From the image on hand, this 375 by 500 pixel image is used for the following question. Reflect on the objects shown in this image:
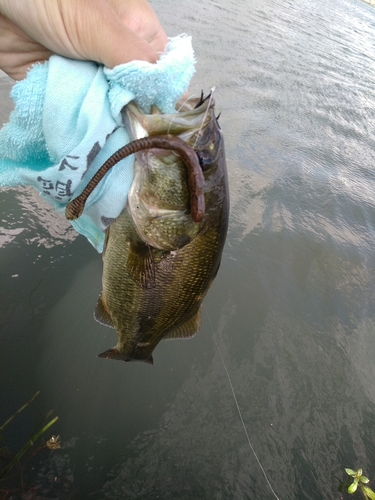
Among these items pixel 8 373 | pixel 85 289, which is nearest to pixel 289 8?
pixel 85 289

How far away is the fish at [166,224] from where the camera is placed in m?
1.21

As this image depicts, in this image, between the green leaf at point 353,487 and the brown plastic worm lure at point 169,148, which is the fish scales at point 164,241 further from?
the green leaf at point 353,487

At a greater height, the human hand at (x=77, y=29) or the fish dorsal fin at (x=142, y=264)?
the human hand at (x=77, y=29)

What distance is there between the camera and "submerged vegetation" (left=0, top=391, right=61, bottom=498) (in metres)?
2.18

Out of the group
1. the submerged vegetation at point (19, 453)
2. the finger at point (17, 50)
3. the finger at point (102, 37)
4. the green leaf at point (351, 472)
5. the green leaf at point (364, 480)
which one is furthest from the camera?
the green leaf at point (351, 472)

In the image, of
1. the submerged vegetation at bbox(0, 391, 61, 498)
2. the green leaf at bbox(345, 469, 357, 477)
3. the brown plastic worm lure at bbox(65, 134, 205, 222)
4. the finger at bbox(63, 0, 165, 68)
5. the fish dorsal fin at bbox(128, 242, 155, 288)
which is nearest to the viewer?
the brown plastic worm lure at bbox(65, 134, 205, 222)

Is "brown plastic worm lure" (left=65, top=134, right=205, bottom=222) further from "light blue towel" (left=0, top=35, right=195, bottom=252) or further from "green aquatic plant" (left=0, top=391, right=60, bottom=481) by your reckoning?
"green aquatic plant" (left=0, top=391, right=60, bottom=481)

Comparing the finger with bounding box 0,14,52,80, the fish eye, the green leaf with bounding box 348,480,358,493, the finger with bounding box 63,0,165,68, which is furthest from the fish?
the green leaf with bounding box 348,480,358,493

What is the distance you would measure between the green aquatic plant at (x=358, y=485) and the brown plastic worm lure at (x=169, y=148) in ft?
8.03

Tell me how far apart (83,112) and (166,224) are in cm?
50

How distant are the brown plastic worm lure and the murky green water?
6.11ft

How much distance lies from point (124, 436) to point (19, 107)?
219 cm

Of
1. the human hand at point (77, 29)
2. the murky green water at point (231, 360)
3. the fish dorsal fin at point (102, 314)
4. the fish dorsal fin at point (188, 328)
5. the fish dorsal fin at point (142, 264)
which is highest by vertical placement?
the human hand at point (77, 29)

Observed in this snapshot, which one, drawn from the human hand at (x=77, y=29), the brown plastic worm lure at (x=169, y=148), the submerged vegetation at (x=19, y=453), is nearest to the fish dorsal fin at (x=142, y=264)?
the brown plastic worm lure at (x=169, y=148)
